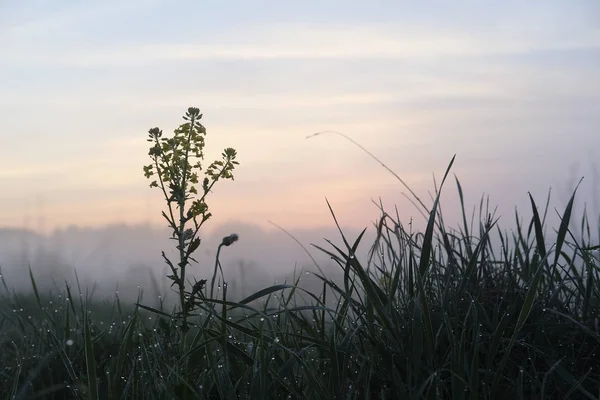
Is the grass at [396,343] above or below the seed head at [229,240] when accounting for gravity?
below

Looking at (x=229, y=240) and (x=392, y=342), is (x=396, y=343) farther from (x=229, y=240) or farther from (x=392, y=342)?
(x=229, y=240)

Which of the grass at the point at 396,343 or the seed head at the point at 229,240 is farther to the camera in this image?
the seed head at the point at 229,240

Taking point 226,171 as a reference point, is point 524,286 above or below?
below

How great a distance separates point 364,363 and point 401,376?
0.15 meters

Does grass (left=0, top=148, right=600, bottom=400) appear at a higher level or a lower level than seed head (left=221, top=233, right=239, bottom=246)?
lower

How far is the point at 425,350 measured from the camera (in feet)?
7.42

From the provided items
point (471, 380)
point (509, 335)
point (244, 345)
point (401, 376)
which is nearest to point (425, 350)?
point (401, 376)

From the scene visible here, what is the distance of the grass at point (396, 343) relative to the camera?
7.10 ft

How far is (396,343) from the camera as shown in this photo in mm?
2283

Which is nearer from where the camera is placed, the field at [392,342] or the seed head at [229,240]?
the field at [392,342]

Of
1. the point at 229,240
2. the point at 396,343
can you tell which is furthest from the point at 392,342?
the point at 229,240

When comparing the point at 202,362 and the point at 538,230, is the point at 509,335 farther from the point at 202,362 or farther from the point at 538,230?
the point at 202,362

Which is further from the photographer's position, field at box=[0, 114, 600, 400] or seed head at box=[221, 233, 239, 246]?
seed head at box=[221, 233, 239, 246]

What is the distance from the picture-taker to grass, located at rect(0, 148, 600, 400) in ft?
7.10
